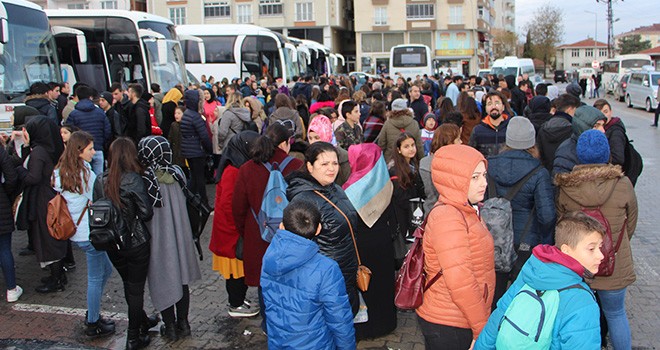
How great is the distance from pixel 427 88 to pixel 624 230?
1175cm

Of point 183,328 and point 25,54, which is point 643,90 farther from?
point 183,328

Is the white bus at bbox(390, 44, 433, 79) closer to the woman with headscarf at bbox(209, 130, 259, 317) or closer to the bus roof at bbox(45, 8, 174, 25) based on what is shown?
the bus roof at bbox(45, 8, 174, 25)

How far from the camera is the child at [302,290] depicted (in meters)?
3.27

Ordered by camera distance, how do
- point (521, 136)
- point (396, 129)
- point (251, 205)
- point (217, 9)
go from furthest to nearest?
1. point (217, 9)
2. point (396, 129)
3. point (251, 205)
4. point (521, 136)

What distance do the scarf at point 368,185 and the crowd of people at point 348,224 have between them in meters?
0.01

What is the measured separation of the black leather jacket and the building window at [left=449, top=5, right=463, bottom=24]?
61.0 m

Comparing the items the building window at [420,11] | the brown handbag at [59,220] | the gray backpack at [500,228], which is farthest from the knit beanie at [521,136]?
the building window at [420,11]

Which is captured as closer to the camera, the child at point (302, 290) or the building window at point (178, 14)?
the child at point (302, 290)

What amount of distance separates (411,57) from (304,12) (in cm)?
2783

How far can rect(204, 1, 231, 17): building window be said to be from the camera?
200 feet

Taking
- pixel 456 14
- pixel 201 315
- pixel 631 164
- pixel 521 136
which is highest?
pixel 456 14

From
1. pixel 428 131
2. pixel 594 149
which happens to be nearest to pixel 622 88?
pixel 428 131

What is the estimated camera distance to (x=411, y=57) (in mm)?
35312

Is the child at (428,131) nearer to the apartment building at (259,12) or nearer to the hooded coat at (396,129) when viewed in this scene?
the hooded coat at (396,129)
